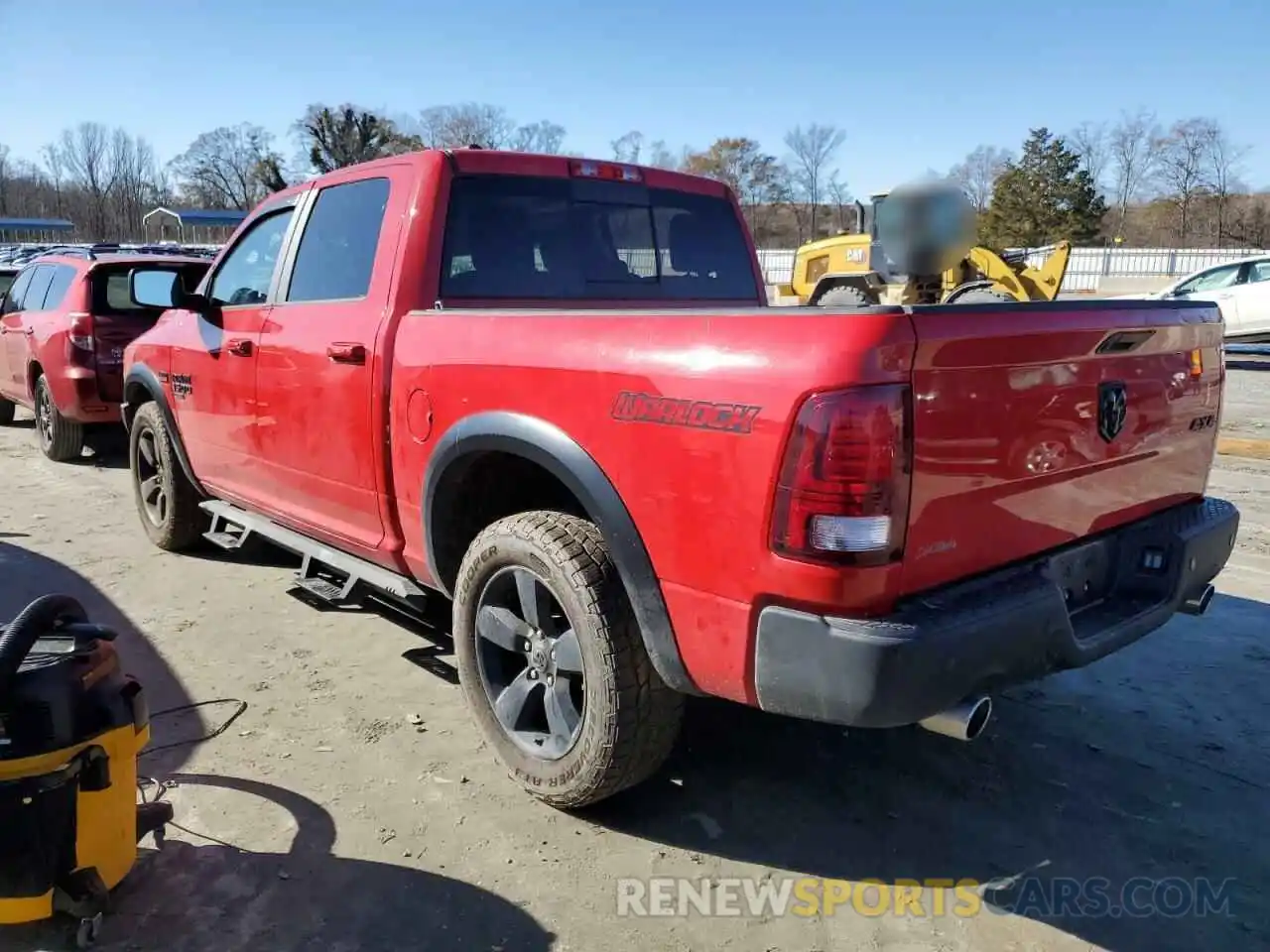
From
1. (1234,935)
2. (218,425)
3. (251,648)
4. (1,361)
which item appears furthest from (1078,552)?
(1,361)

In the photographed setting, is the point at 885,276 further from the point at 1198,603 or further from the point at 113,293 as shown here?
the point at 1198,603

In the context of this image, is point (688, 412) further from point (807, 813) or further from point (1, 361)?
point (1, 361)

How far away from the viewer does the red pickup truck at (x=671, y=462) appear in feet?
7.27

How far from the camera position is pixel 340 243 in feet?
13.0

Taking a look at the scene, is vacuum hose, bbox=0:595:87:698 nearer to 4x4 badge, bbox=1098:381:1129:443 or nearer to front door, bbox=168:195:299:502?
front door, bbox=168:195:299:502

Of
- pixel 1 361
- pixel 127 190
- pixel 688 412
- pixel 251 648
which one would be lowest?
pixel 251 648

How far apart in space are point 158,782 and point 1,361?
8.53 metres

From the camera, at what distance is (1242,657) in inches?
163

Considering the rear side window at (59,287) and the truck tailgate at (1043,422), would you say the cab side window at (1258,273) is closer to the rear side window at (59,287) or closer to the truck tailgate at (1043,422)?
the truck tailgate at (1043,422)

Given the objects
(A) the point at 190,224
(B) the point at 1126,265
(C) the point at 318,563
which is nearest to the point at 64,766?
(C) the point at 318,563

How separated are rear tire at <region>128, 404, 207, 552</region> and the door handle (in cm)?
215

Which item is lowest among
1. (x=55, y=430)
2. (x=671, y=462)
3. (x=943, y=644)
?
(x=55, y=430)

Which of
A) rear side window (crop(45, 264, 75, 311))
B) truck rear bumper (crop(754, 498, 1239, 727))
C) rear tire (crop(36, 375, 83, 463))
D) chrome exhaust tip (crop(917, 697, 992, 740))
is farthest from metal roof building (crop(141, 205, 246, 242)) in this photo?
chrome exhaust tip (crop(917, 697, 992, 740))

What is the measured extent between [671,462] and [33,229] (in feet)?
325
